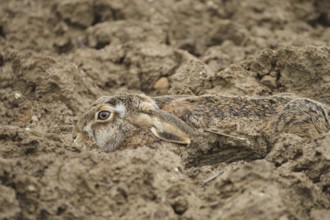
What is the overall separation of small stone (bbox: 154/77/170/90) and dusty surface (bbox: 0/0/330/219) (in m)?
0.02

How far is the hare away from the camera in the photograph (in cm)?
724

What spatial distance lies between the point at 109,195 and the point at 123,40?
4761 millimetres

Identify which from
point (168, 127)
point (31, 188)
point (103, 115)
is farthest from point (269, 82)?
point (31, 188)

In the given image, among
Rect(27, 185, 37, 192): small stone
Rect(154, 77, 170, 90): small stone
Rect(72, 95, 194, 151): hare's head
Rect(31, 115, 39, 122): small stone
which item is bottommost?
Rect(154, 77, 170, 90): small stone

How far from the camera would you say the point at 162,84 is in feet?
30.6

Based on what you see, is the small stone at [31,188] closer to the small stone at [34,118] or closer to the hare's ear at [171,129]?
the hare's ear at [171,129]

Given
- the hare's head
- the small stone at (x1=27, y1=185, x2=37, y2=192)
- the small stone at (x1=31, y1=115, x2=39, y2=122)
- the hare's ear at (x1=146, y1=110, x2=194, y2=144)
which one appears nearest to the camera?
the small stone at (x1=27, y1=185, x2=37, y2=192)

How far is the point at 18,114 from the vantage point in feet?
27.8

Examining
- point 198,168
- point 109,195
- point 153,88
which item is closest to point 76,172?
point 109,195

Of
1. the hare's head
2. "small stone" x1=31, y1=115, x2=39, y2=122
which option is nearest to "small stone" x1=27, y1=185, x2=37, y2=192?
the hare's head

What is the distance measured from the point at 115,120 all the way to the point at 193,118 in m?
0.82

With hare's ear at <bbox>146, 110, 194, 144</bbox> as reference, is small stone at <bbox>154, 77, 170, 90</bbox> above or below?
below

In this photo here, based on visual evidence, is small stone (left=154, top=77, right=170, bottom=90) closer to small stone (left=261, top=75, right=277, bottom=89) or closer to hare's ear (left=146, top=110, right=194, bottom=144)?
small stone (left=261, top=75, right=277, bottom=89)

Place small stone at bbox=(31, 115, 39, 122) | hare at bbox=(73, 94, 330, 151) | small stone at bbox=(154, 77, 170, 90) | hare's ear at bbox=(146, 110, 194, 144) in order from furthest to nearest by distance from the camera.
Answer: small stone at bbox=(154, 77, 170, 90)
small stone at bbox=(31, 115, 39, 122)
hare's ear at bbox=(146, 110, 194, 144)
hare at bbox=(73, 94, 330, 151)
